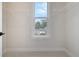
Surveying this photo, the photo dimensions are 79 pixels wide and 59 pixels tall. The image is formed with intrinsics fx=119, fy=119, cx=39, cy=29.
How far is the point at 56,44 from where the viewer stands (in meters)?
1.78

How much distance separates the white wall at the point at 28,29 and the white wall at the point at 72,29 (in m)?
0.09

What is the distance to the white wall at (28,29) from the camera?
5.76ft

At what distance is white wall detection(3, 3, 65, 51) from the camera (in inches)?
69.1

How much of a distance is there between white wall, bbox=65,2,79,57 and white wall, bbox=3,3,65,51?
87 mm

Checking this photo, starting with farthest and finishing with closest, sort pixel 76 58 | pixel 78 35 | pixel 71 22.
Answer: pixel 71 22 → pixel 78 35 → pixel 76 58

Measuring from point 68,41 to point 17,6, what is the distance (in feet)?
2.95

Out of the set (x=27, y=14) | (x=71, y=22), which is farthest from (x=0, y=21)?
(x=71, y=22)

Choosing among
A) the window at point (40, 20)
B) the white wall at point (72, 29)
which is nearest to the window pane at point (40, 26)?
the window at point (40, 20)

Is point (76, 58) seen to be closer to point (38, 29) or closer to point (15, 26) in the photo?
point (38, 29)

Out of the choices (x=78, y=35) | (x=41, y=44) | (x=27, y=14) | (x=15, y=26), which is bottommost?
(x=41, y=44)

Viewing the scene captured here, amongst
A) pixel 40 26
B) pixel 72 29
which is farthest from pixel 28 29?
pixel 72 29

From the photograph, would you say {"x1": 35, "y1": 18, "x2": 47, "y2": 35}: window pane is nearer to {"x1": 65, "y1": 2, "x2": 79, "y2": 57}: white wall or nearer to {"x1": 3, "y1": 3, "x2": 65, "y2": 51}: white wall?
{"x1": 3, "y1": 3, "x2": 65, "y2": 51}: white wall

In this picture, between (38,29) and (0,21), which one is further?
(38,29)

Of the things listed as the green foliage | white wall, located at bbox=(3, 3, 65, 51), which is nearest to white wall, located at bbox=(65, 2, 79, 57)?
white wall, located at bbox=(3, 3, 65, 51)
